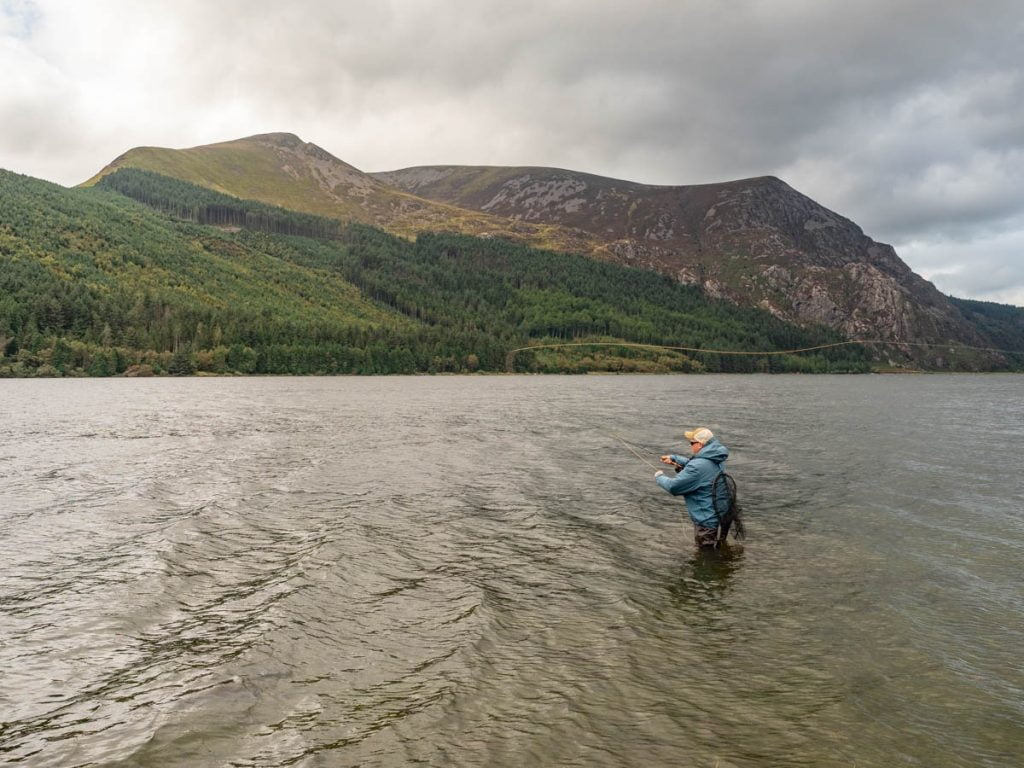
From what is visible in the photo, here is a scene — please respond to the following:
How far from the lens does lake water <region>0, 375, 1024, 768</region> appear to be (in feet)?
25.5

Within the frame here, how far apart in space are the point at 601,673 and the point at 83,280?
22277 centimetres

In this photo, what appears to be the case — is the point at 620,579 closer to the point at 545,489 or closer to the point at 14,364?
the point at 545,489

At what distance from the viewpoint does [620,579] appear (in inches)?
560

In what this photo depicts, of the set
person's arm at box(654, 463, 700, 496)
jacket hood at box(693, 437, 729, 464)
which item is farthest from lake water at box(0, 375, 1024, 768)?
jacket hood at box(693, 437, 729, 464)

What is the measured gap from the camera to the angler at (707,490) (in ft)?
52.4

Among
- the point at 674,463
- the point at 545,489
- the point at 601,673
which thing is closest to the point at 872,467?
the point at 545,489

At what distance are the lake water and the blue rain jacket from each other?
3.36ft

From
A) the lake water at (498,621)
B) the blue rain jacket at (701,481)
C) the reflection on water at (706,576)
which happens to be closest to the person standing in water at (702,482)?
the blue rain jacket at (701,481)

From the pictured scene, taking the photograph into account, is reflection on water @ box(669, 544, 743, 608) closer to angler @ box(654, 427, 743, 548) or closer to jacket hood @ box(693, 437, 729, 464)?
angler @ box(654, 427, 743, 548)

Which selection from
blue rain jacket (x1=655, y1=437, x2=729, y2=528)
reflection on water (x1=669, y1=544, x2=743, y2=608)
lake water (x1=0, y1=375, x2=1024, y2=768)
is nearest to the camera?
lake water (x1=0, y1=375, x2=1024, y2=768)

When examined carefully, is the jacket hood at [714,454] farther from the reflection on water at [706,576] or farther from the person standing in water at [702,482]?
the reflection on water at [706,576]

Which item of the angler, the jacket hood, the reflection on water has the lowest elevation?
the reflection on water

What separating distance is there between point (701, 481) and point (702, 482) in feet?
0.12

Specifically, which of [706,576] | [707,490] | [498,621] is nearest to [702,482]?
[707,490]
